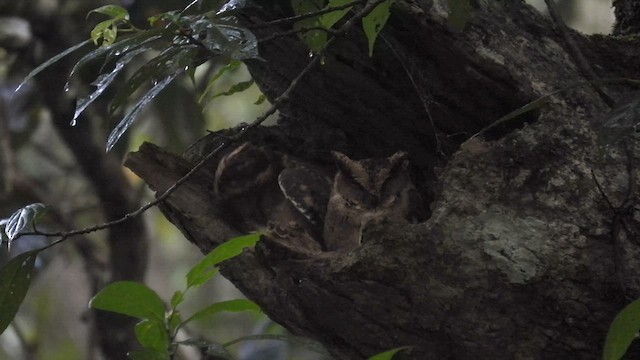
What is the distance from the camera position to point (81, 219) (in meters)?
3.17

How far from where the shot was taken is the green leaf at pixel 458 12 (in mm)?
1135

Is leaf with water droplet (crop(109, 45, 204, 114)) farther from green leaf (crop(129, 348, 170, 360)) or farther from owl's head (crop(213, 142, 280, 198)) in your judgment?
green leaf (crop(129, 348, 170, 360))

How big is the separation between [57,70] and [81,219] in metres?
0.94

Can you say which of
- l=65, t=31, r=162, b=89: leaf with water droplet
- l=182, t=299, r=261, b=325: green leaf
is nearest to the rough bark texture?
l=182, t=299, r=261, b=325: green leaf

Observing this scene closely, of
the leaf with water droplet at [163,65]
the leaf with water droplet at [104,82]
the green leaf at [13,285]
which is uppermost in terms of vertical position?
the leaf with water droplet at [104,82]

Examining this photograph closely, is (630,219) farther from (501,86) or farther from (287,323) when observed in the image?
(287,323)

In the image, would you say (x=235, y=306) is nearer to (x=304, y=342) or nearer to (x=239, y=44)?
(x=304, y=342)

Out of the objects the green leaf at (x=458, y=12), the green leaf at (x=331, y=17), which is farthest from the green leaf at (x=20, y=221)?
the green leaf at (x=458, y=12)

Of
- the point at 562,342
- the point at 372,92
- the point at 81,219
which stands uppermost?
the point at 81,219

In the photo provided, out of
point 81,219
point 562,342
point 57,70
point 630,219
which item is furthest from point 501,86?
point 81,219

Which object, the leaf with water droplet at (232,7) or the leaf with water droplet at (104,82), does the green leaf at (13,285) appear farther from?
the leaf with water droplet at (232,7)

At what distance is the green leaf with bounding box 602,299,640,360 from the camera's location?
3.11 ft

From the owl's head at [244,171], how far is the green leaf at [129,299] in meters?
0.20

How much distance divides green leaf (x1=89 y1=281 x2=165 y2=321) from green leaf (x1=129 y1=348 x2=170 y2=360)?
6cm
